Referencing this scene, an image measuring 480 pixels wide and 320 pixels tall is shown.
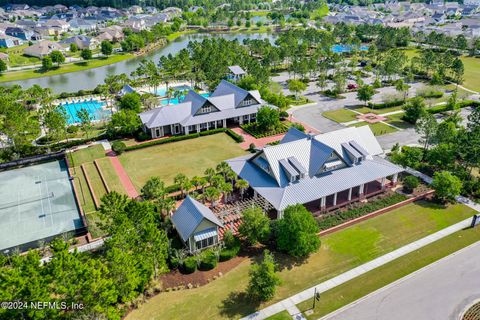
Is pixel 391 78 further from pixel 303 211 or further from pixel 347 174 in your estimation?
pixel 303 211

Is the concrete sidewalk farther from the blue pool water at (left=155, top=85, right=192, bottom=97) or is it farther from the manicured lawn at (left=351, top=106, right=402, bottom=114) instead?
the blue pool water at (left=155, top=85, right=192, bottom=97)

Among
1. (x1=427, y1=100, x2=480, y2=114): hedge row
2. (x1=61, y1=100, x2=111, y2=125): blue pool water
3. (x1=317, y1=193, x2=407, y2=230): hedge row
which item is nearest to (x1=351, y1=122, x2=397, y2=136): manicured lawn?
(x1=427, y1=100, x2=480, y2=114): hedge row

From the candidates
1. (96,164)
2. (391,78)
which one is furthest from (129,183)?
(391,78)

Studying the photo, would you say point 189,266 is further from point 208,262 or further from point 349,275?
point 349,275

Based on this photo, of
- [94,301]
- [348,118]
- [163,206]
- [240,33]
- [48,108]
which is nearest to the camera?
[94,301]

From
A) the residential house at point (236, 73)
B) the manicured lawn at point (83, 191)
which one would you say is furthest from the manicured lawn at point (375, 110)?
the manicured lawn at point (83, 191)

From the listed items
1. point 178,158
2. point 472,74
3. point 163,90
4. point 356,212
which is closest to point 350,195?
point 356,212
